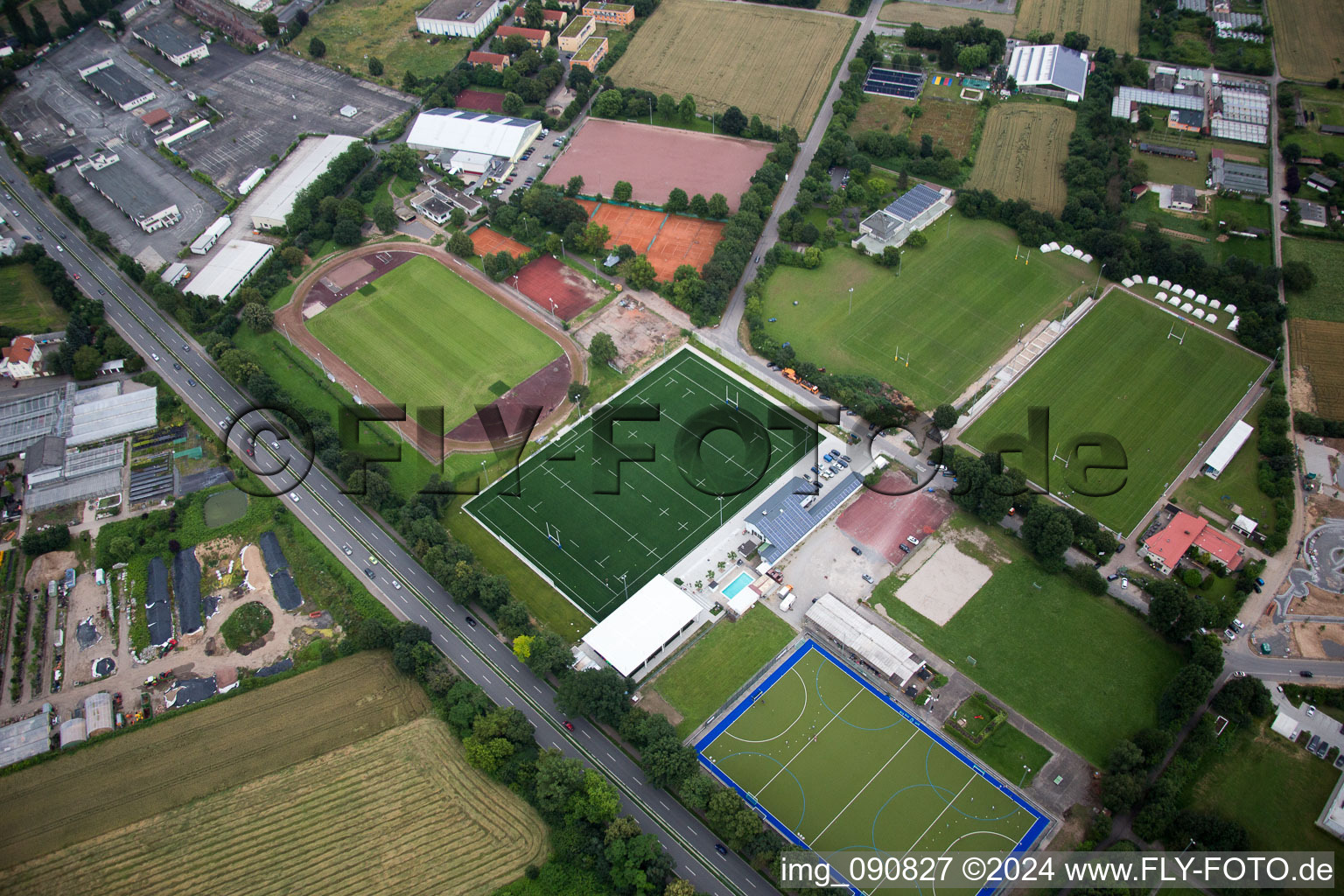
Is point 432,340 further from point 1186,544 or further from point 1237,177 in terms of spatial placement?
point 1237,177

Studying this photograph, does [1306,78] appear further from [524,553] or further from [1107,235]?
[524,553]

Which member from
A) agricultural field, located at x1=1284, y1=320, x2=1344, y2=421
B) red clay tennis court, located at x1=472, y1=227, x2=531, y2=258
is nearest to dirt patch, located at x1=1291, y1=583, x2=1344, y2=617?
agricultural field, located at x1=1284, y1=320, x2=1344, y2=421

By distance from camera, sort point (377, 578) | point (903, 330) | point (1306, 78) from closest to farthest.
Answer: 1. point (377, 578)
2. point (903, 330)
3. point (1306, 78)

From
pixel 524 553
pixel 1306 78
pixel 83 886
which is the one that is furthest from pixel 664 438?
pixel 1306 78

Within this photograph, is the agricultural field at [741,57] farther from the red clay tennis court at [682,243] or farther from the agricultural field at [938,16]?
the red clay tennis court at [682,243]

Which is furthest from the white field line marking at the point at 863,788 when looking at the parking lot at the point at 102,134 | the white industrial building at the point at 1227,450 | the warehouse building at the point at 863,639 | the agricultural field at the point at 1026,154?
→ the parking lot at the point at 102,134
